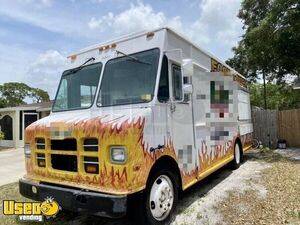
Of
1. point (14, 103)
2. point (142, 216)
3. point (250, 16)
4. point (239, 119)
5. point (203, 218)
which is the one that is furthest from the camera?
point (14, 103)

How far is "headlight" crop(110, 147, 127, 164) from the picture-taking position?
3.82m

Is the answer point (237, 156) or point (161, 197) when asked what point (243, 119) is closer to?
point (237, 156)

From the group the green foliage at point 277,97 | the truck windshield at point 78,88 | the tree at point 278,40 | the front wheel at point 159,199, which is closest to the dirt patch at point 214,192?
the front wheel at point 159,199

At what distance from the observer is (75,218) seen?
5.24 metres

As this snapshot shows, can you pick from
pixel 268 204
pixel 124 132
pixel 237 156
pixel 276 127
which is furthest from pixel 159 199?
pixel 276 127

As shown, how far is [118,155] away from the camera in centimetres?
387

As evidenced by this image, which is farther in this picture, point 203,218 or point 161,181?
point 203,218

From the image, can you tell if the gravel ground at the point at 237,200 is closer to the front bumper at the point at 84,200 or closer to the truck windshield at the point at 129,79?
the front bumper at the point at 84,200

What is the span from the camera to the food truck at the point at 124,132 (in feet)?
12.8

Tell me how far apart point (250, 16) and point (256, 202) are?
15750 millimetres

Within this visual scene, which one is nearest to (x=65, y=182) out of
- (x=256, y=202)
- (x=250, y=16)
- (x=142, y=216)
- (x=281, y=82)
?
(x=142, y=216)

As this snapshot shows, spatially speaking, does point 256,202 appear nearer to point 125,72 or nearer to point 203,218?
point 203,218

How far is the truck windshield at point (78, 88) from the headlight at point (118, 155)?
4.37 ft

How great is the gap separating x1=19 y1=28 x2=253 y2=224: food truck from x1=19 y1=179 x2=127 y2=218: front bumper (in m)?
0.01
